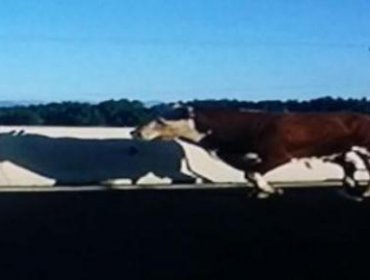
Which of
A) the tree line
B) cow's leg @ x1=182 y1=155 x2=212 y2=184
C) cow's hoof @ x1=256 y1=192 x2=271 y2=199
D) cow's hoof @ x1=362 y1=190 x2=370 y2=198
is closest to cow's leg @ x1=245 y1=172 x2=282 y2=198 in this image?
cow's hoof @ x1=256 y1=192 x2=271 y2=199

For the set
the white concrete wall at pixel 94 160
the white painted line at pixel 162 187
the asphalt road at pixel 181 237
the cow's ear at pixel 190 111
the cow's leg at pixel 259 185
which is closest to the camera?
the asphalt road at pixel 181 237

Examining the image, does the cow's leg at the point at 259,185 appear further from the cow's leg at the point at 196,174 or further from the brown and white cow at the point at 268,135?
the cow's leg at the point at 196,174

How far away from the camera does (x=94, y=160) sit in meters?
29.7

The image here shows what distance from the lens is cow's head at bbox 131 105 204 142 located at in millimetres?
25609

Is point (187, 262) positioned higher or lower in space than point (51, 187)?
lower

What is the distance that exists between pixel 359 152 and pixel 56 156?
7.44 metres

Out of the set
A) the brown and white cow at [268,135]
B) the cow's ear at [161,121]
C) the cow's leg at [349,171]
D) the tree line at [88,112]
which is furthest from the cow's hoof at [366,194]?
the tree line at [88,112]

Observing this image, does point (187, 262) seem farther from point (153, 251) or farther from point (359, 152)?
point (359, 152)

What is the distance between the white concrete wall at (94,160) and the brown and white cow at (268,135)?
219 cm

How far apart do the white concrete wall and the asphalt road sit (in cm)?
403

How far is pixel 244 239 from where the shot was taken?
16.6 meters

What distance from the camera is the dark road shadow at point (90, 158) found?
29109mm

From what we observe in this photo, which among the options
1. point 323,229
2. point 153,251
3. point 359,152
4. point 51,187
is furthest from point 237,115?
point 153,251

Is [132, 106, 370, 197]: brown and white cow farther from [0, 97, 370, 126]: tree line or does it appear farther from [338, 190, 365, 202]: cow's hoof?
[0, 97, 370, 126]: tree line
